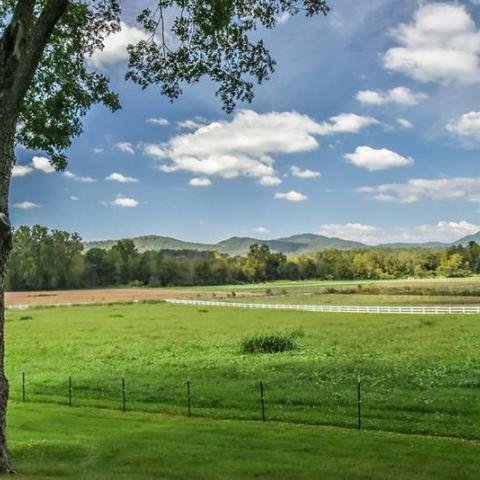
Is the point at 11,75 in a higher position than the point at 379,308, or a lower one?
higher

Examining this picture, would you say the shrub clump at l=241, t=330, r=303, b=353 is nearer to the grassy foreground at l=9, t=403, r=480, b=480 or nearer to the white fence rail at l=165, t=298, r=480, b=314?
the grassy foreground at l=9, t=403, r=480, b=480

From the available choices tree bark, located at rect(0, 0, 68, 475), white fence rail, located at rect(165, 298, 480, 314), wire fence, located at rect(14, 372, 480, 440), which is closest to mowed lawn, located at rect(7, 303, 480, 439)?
wire fence, located at rect(14, 372, 480, 440)

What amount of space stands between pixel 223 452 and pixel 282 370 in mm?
18438

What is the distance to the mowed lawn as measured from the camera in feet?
83.0

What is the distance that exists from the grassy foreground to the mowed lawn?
2938 millimetres

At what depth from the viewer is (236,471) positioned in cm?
1556

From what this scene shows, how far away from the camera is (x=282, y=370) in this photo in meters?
36.0

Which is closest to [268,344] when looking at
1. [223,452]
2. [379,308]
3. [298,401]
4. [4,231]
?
[298,401]

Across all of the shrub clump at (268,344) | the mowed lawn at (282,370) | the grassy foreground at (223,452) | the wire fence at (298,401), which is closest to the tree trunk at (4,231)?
the grassy foreground at (223,452)

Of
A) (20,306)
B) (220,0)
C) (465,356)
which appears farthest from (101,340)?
(20,306)

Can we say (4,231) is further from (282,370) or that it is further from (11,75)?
(282,370)

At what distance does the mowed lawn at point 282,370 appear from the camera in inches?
996

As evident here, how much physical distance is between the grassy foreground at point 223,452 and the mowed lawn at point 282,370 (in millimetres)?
2938

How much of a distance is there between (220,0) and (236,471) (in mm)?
12680
